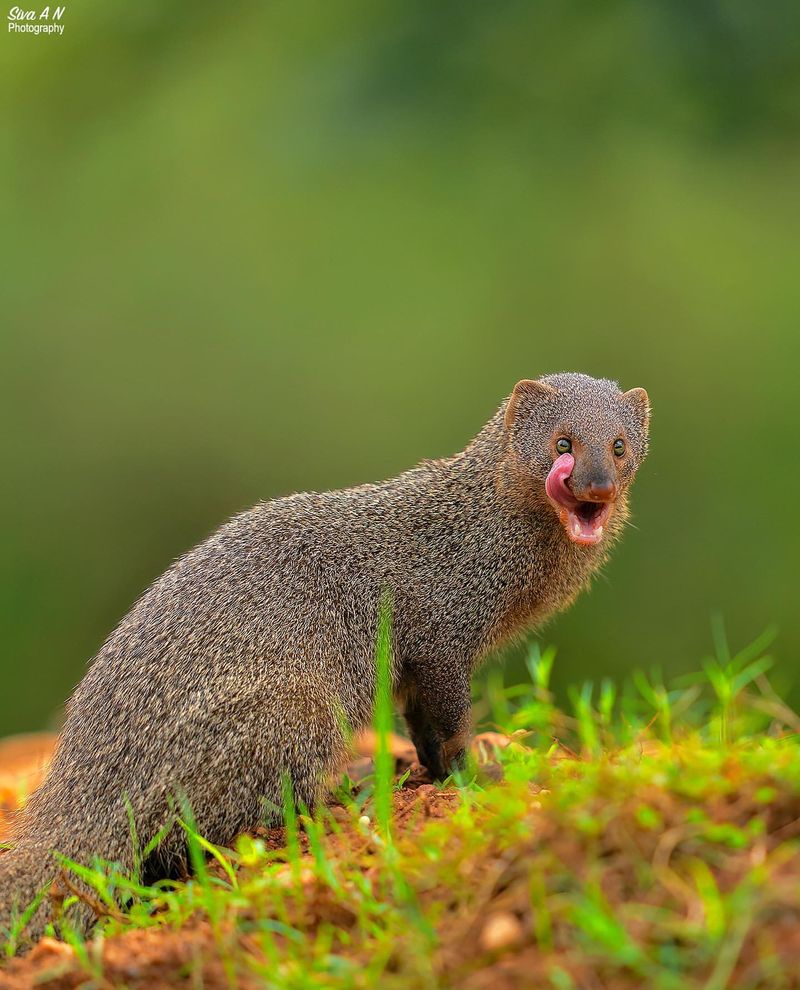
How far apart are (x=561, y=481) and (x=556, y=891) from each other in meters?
1.84

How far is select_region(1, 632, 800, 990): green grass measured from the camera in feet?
6.45

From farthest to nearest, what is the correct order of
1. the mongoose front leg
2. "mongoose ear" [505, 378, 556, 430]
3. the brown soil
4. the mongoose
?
1. "mongoose ear" [505, 378, 556, 430]
2. the mongoose front leg
3. the mongoose
4. the brown soil

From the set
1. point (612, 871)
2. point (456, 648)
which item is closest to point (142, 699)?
point (456, 648)

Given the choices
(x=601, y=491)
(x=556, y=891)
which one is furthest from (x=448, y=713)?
(x=556, y=891)

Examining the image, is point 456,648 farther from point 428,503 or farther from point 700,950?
point 700,950

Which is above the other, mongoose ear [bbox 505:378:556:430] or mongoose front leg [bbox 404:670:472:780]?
mongoose ear [bbox 505:378:556:430]

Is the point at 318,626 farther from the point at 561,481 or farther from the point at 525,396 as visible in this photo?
the point at 525,396

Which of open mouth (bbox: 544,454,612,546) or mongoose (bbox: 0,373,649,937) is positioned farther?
open mouth (bbox: 544,454,612,546)

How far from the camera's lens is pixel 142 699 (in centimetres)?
354

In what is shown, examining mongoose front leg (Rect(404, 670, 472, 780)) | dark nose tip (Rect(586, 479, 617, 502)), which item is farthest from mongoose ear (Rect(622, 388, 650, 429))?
mongoose front leg (Rect(404, 670, 472, 780))

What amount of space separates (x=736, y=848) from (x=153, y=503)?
23.5 ft

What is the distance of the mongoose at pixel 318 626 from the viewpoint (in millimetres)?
3465

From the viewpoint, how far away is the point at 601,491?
12.0 ft

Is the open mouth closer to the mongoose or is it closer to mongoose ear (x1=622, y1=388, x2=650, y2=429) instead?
the mongoose
